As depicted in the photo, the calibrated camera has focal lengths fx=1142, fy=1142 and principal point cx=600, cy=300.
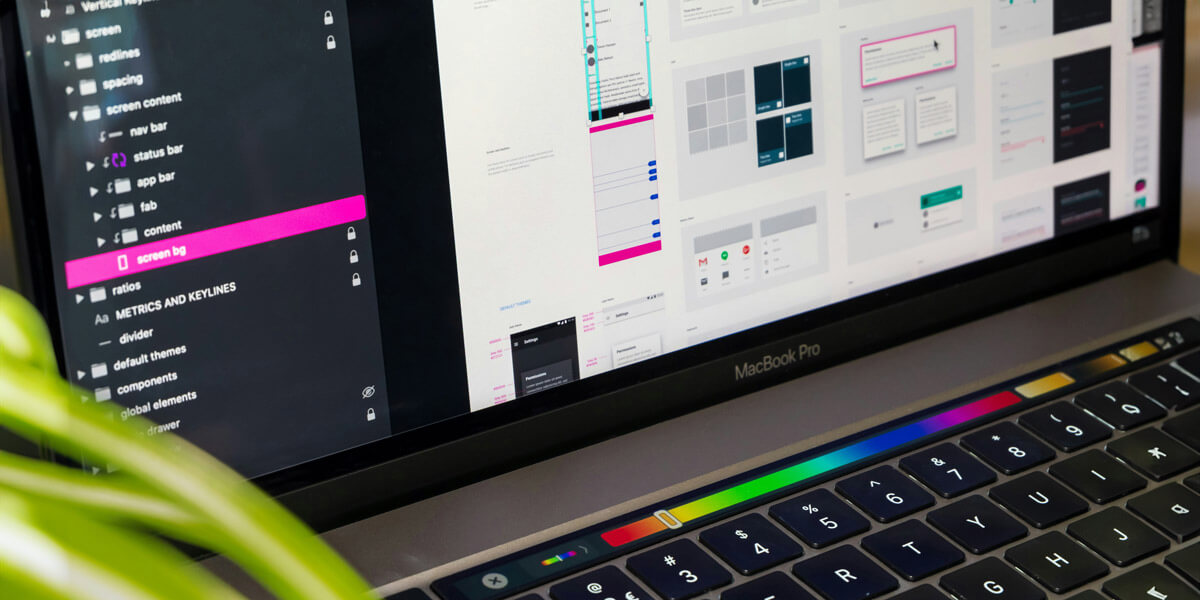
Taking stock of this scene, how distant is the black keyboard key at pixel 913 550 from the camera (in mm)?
581

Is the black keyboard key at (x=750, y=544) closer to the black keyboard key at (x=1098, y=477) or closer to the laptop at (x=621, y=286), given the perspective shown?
the laptop at (x=621, y=286)

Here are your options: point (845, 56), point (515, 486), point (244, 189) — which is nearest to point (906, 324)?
point (845, 56)

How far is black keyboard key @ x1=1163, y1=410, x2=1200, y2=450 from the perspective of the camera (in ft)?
2.25

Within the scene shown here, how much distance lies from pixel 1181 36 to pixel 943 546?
18.8 inches

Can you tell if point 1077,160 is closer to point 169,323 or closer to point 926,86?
point 926,86

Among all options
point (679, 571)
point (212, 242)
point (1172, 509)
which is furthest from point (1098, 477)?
point (212, 242)

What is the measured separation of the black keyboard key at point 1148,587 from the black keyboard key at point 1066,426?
108mm

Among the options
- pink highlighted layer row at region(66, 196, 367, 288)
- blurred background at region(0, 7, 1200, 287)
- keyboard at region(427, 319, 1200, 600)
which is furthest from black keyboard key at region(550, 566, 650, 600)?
blurred background at region(0, 7, 1200, 287)

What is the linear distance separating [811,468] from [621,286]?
0.15 metres

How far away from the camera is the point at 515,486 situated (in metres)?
0.66

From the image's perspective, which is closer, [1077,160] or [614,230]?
[614,230]

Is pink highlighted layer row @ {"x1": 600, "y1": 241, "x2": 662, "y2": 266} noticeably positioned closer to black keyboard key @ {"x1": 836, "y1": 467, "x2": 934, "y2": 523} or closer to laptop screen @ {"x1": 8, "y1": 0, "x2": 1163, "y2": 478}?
laptop screen @ {"x1": 8, "y1": 0, "x2": 1163, "y2": 478}

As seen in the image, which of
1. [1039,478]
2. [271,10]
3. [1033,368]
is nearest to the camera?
[271,10]

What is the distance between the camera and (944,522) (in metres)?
0.61
